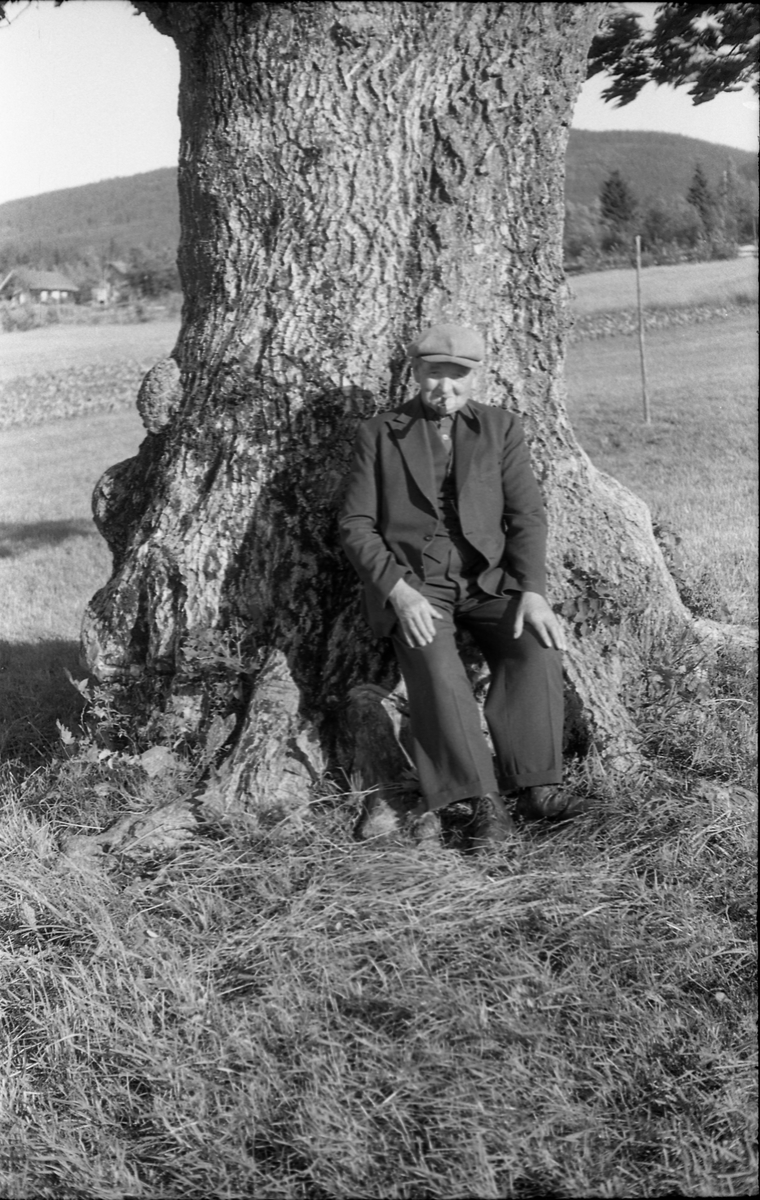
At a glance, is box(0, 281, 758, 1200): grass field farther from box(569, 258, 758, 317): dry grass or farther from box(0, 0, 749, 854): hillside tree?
box(569, 258, 758, 317): dry grass

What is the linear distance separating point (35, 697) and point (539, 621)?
349 centimetres

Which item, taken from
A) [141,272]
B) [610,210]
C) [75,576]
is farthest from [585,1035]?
[141,272]

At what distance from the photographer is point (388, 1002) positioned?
10.5ft

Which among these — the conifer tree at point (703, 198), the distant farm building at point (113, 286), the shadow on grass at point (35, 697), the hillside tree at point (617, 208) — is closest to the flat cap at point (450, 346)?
the shadow on grass at point (35, 697)

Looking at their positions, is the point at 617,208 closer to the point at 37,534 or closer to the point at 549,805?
the point at 37,534

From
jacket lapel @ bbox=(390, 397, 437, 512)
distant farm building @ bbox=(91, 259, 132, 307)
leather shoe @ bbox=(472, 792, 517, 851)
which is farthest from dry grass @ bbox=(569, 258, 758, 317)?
leather shoe @ bbox=(472, 792, 517, 851)

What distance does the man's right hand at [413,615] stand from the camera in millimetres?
3818

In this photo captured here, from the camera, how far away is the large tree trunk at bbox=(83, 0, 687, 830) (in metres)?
4.36

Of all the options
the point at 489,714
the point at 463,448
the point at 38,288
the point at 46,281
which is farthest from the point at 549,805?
the point at 46,281

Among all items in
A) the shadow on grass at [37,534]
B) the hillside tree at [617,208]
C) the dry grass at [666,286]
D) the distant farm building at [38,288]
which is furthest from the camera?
the distant farm building at [38,288]

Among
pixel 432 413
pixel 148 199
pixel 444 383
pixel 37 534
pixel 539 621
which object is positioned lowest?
pixel 37 534

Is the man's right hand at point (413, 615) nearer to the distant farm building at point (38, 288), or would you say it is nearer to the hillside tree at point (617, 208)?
the hillside tree at point (617, 208)

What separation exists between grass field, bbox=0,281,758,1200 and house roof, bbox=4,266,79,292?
1586 cm

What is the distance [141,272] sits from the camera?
933 inches
